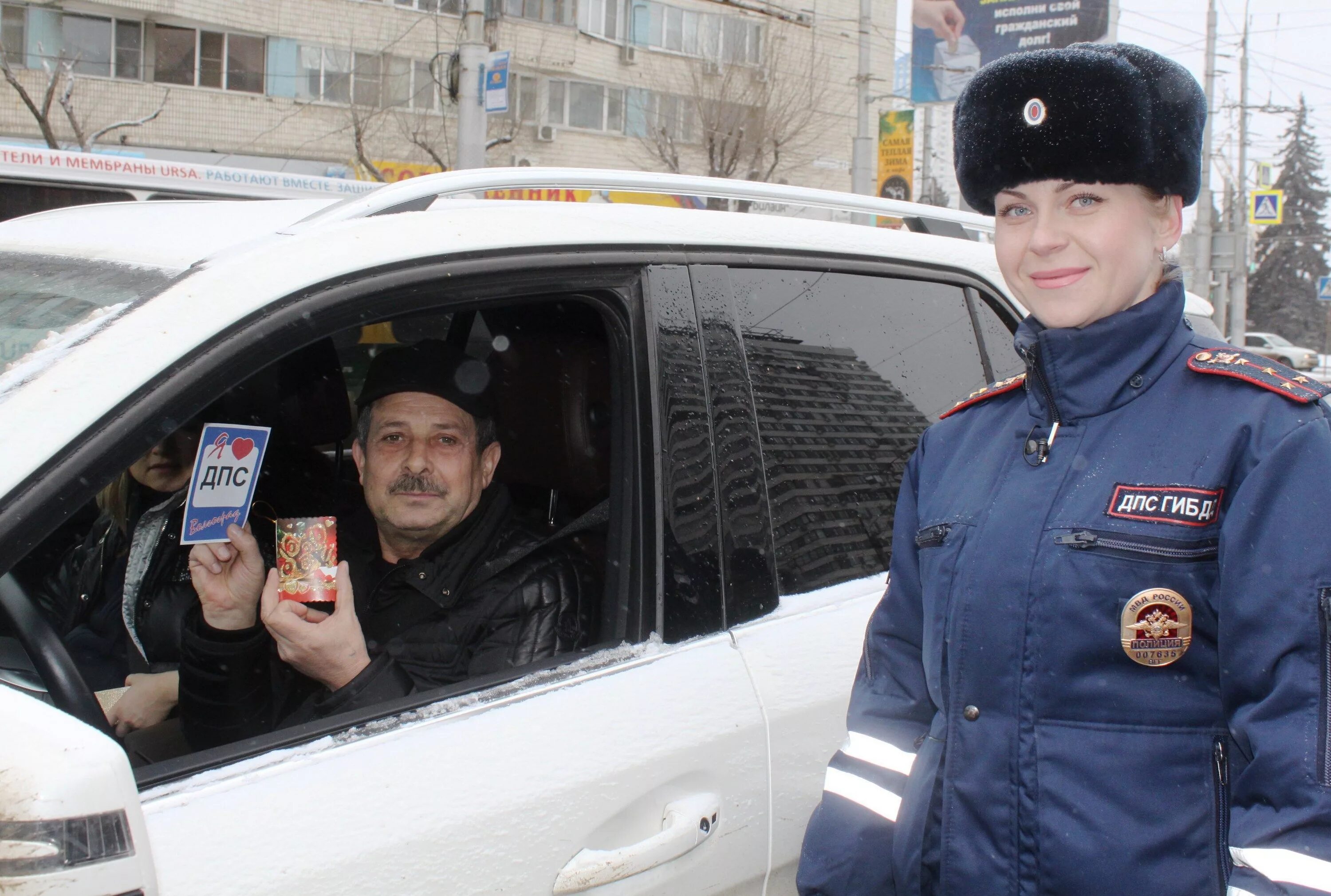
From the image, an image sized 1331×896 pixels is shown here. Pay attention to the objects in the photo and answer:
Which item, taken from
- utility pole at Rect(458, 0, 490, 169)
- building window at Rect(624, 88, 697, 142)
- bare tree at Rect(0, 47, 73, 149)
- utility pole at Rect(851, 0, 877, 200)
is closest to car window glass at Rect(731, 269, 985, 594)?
utility pole at Rect(458, 0, 490, 169)

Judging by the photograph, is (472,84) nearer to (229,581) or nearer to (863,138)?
(863,138)

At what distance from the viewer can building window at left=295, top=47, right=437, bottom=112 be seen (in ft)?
88.5

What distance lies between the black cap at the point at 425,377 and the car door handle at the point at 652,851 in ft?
3.59

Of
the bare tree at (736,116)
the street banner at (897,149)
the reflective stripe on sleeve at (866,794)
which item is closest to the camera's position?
the reflective stripe on sleeve at (866,794)

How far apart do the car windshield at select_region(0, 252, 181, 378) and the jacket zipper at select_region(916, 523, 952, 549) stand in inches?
38.8

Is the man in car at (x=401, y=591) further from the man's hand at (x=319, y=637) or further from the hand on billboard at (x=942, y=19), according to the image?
the hand on billboard at (x=942, y=19)

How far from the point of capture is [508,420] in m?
2.56

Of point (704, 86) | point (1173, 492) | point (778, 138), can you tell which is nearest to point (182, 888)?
point (1173, 492)

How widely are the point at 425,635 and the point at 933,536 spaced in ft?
3.27

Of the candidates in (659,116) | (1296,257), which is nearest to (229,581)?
(659,116)

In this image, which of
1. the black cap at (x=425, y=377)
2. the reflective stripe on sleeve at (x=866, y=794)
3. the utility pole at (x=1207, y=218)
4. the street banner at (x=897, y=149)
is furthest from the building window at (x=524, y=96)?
the reflective stripe on sleeve at (x=866, y=794)

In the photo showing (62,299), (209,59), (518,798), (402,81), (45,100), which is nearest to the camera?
(518,798)

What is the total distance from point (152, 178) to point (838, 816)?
26.7ft

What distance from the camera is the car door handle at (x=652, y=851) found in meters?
1.44
